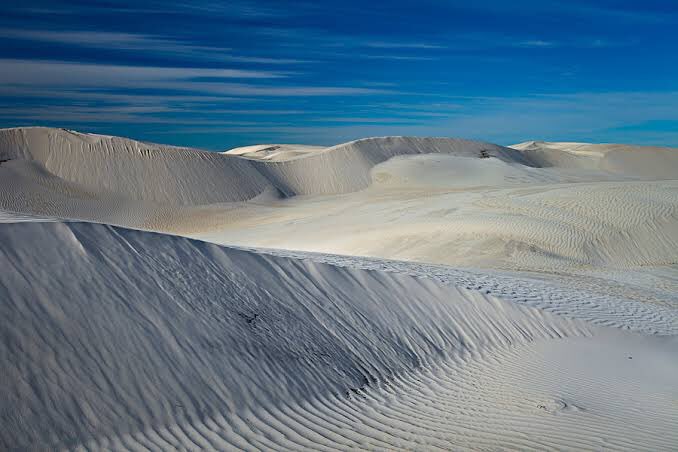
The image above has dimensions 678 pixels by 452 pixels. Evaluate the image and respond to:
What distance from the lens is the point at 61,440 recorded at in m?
5.23

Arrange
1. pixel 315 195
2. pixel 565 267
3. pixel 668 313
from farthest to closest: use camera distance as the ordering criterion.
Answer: pixel 315 195 → pixel 565 267 → pixel 668 313

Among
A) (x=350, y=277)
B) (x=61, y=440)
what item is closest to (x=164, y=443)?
(x=61, y=440)

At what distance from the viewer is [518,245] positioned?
20109mm

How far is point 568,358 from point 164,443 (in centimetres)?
656

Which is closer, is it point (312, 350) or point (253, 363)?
point (253, 363)

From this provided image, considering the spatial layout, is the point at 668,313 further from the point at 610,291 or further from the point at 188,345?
the point at 188,345

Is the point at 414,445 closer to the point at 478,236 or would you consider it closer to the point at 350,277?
the point at 350,277

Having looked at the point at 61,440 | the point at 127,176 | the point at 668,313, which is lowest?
the point at 668,313

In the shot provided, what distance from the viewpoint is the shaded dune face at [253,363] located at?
227 inches

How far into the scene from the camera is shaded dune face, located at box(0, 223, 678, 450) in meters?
5.76

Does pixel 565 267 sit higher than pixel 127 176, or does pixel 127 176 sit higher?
pixel 127 176

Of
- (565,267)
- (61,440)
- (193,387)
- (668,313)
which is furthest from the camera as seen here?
(565,267)

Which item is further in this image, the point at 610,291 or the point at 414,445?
the point at 610,291

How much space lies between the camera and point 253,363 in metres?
7.19
